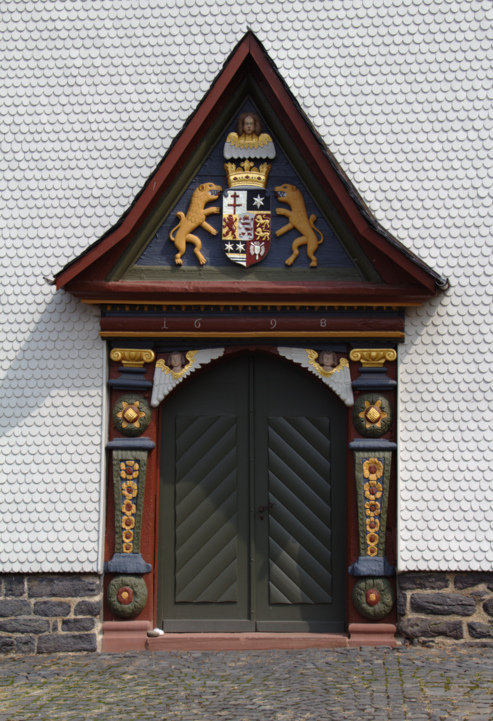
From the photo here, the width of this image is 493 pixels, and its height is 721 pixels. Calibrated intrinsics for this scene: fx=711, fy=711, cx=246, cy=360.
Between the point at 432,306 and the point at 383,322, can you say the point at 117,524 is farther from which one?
the point at 432,306

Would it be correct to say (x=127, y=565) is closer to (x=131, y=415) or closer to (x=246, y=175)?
Answer: (x=131, y=415)

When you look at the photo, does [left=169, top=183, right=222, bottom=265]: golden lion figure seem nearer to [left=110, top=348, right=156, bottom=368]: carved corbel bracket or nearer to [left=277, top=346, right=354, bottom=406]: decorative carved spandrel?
[left=110, top=348, right=156, bottom=368]: carved corbel bracket

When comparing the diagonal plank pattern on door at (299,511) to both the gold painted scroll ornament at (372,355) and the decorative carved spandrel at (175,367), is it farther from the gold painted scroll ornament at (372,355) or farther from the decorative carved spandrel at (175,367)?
the decorative carved spandrel at (175,367)

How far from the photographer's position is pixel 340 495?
650 cm

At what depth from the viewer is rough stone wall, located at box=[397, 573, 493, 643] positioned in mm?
6156

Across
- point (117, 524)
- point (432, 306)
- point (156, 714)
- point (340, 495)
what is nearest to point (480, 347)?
point (432, 306)

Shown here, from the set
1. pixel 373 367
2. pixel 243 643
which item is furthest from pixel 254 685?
pixel 373 367

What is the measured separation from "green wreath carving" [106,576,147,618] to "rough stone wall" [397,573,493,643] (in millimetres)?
2253

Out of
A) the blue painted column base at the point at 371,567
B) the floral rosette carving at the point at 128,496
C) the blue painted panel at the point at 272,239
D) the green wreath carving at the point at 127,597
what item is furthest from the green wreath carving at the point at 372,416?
the green wreath carving at the point at 127,597

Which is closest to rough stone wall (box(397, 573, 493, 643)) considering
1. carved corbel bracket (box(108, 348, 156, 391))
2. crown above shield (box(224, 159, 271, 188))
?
carved corbel bracket (box(108, 348, 156, 391))

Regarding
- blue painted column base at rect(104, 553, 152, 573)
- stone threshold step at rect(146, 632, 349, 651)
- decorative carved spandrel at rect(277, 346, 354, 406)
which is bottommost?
stone threshold step at rect(146, 632, 349, 651)

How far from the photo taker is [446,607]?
6.16 m

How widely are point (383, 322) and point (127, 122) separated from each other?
3123mm

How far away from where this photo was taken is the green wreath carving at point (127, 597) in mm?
6234
